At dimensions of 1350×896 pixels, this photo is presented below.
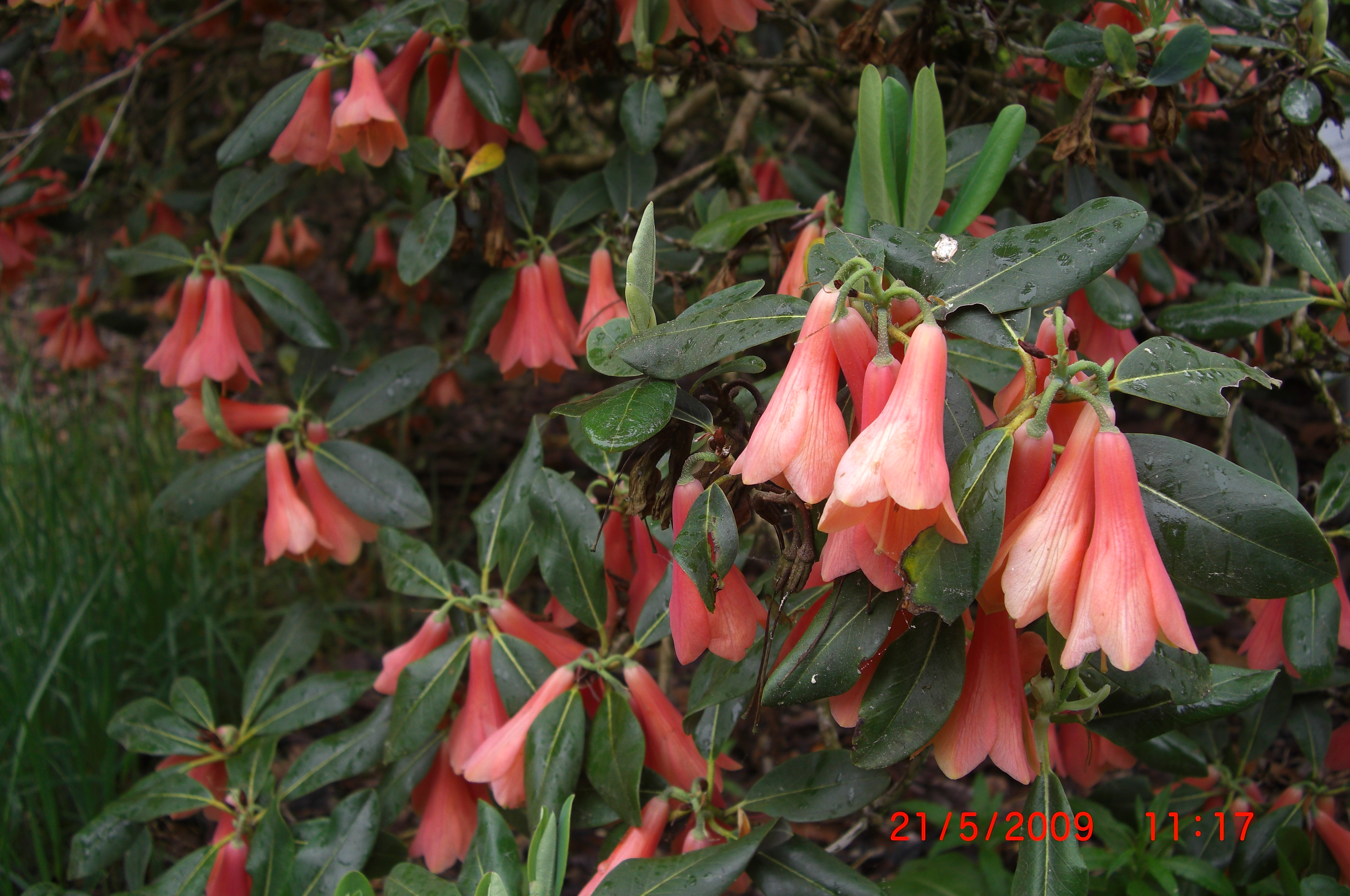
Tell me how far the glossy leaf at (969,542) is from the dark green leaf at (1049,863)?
31 cm

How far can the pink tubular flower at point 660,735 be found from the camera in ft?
3.12

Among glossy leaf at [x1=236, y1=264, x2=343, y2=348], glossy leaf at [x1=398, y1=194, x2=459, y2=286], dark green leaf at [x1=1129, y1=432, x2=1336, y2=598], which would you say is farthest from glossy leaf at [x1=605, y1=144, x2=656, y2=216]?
dark green leaf at [x1=1129, y1=432, x2=1336, y2=598]

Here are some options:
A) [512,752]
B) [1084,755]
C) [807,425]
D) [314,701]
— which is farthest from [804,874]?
[314,701]

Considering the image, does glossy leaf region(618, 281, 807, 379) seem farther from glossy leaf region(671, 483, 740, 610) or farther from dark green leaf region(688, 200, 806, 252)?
dark green leaf region(688, 200, 806, 252)

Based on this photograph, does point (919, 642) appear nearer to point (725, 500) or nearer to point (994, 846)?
point (725, 500)

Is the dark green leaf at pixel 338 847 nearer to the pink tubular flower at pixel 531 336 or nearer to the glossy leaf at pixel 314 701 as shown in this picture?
the glossy leaf at pixel 314 701

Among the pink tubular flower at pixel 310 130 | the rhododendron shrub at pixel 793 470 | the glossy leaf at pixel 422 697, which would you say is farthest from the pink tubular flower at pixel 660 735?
the pink tubular flower at pixel 310 130

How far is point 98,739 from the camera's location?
163 centimetres

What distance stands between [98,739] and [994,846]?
168cm

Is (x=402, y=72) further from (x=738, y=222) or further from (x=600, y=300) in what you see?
(x=738, y=222)

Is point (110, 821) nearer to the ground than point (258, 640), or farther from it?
farther from it

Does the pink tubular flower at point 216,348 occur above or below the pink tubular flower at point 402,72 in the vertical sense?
below

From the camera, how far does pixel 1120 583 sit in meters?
0.51

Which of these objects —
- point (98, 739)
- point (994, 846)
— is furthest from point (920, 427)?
point (98, 739)
